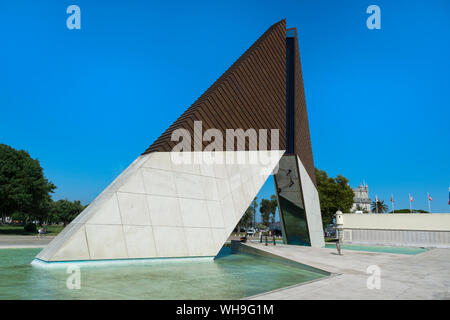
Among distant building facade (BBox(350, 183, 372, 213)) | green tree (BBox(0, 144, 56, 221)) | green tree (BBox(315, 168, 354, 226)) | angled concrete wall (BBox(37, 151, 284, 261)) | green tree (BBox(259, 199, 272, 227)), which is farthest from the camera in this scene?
distant building facade (BBox(350, 183, 372, 213))

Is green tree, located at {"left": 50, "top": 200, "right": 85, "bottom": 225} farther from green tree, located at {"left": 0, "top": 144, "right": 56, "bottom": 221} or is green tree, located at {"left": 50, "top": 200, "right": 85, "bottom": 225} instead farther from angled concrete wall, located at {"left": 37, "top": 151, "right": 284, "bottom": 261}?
angled concrete wall, located at {"left": 37, "top": 151, "right": 284, "bottom": 261}

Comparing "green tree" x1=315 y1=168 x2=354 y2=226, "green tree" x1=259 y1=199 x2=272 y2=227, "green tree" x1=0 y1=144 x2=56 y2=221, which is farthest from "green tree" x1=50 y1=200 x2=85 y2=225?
"green tree" x1=315 y1=168 x2=354 y2=226

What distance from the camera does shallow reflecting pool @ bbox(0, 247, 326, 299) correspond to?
22.2 ft

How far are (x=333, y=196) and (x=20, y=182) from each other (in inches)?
1625

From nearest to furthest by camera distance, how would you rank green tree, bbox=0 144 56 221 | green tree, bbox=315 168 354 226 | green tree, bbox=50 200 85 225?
green tree, bbox=0 144 56 221, green tree, bbox=315 168 354 226, green tree, bbox=50 200 85 225

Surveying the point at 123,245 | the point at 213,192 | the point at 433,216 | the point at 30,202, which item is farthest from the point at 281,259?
the point at 30,202

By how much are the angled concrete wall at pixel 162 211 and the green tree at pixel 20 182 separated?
28789 mm

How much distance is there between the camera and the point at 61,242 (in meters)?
10.5

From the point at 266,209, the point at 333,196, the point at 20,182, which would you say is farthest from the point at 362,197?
the point at 20,182

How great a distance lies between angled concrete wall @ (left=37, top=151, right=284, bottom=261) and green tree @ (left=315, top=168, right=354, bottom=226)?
31653mm

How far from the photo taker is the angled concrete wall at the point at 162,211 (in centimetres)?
1086

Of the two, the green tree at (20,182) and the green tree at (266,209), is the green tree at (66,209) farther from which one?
the green tree at (266,209)

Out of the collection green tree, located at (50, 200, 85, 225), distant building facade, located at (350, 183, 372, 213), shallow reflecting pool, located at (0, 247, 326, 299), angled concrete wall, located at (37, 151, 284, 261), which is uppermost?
angled concrete wall, located at (37, 151, 284, 261)
